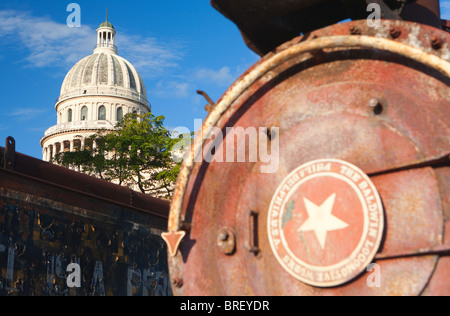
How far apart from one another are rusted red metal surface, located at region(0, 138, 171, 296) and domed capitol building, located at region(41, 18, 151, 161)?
69773 mm

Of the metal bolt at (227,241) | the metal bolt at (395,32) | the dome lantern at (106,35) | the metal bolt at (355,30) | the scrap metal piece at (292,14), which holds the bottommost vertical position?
the metal bolt at (227,241)

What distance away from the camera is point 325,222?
351cm

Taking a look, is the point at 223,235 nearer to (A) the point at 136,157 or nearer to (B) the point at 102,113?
(A) the point at 136,157

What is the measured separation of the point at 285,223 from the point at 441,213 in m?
0.86

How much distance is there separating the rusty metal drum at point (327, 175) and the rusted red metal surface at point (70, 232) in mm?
5151

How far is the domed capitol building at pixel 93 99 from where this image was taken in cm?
8219

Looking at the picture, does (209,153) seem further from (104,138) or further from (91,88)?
(91,88)

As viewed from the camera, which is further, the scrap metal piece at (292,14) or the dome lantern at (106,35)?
the dome lantern at (106,35)

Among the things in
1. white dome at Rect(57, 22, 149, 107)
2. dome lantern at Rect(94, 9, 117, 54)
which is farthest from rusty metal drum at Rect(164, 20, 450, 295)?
dome lantern at Rect(94, 9, 117, 54)

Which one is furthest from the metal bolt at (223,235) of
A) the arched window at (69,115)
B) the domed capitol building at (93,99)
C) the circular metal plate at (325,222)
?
the arched window at (69,115)

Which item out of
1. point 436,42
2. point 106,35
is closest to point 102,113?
point 106,35

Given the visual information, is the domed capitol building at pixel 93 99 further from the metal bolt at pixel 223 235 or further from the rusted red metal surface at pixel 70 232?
the metal bolt at pixel 223 235

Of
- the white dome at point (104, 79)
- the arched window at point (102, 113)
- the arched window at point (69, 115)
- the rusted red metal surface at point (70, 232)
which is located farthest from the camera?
the arched window at point (69, 115)

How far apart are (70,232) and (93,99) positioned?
252 feet
